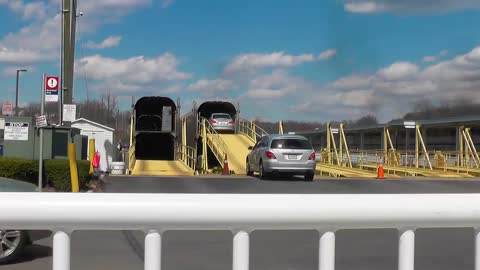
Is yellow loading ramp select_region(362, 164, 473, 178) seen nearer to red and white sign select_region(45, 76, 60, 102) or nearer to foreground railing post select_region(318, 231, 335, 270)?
red and white sign select_region(45, 76, 60, 102)

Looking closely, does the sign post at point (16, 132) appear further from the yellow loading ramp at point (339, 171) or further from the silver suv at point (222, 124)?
the silver suv at point (222, 124)

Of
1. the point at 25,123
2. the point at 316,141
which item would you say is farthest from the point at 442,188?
the point at 316,141

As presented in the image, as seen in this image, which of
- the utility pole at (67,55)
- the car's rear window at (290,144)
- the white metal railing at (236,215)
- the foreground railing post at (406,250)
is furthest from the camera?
the car's rear window at (290,144)

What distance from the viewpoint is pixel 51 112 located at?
2647 centimetres

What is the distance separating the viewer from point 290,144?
20.8 meters

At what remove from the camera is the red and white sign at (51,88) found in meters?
15.3

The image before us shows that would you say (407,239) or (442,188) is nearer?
(407,239)

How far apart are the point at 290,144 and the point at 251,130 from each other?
13.3 m

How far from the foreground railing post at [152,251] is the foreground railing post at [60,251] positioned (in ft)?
1.01

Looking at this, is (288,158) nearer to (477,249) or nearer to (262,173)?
(262,173)

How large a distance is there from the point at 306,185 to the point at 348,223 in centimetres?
1651

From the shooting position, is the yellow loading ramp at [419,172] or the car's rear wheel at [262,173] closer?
the car's rear wheel at [262,173]

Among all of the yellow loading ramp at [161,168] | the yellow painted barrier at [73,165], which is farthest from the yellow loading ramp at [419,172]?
the yellow painted barrier at [73,165]

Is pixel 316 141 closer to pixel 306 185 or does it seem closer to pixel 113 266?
pixel 306 185
